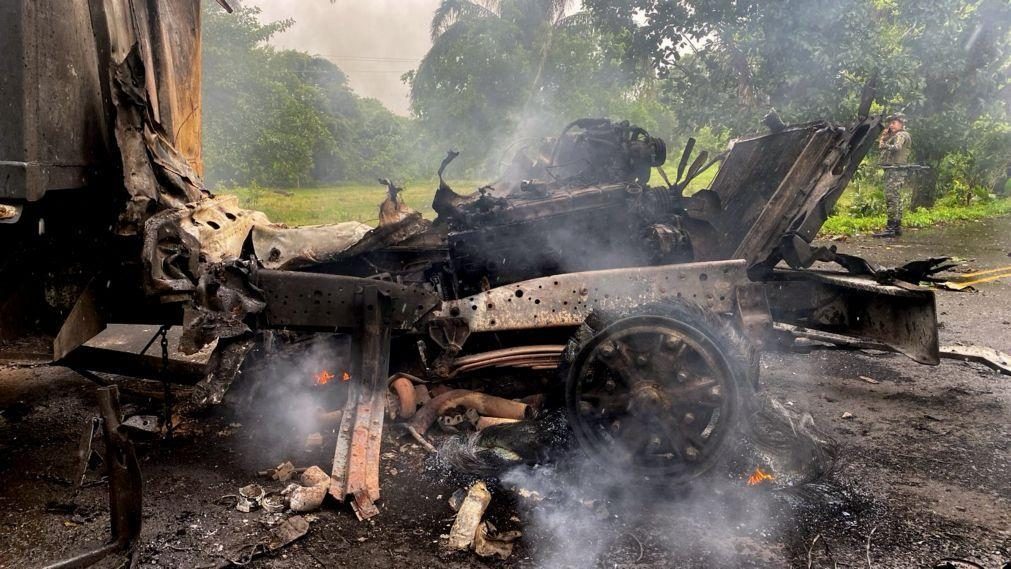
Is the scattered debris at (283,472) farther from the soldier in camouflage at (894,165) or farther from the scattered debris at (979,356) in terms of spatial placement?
the soldier in camouflage at (894,165)

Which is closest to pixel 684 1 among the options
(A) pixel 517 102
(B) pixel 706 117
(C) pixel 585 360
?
(B) pixel 706 117

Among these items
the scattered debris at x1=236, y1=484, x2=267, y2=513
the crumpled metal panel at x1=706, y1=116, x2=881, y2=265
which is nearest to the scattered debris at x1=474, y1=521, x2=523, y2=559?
the scattered debris at x1=236, y1=484, x2=267, y2=513

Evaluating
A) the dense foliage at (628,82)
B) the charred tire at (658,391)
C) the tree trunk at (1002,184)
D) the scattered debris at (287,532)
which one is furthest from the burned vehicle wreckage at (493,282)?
the tree trunk at (1002,184)

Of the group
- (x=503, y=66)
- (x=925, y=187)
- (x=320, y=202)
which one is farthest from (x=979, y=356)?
(x=503, y=66)

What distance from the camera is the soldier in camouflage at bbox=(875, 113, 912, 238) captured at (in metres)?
10.9

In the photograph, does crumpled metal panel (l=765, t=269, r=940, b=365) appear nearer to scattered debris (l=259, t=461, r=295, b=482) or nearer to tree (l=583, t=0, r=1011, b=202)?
scattered debris (l=259, t=461, r=295, b=482)

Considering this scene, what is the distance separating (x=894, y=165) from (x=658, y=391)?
10486 mm

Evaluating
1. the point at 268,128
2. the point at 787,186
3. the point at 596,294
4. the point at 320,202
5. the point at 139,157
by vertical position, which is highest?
A: the point at 268,128

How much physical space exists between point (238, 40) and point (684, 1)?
54.7ft

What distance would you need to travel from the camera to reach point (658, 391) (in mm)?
3195

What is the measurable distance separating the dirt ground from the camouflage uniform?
794cm

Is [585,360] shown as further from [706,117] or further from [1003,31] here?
[1003,31]

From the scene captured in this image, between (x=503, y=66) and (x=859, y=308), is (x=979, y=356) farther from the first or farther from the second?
(x=503, y=66)

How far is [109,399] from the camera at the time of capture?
221 cm
